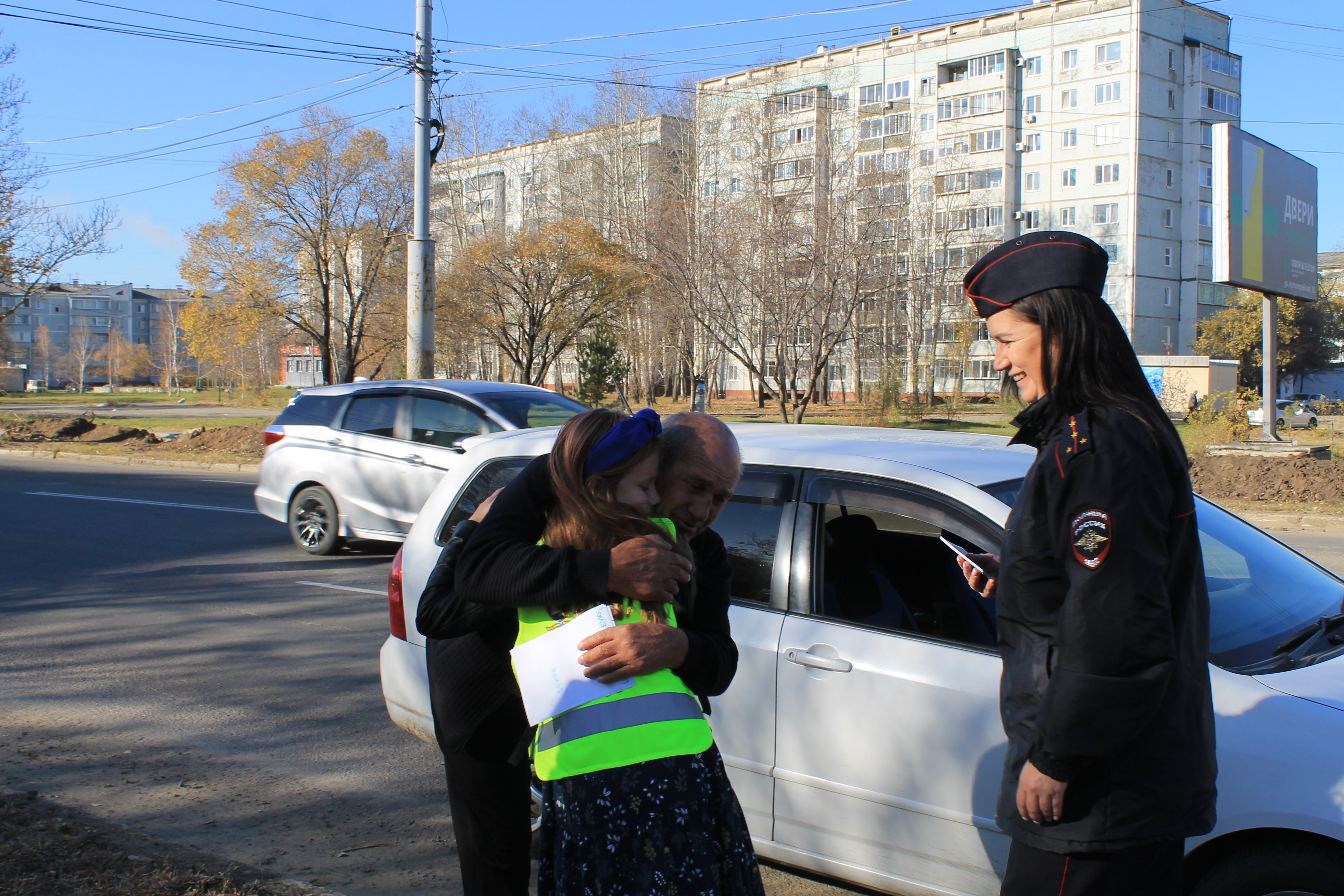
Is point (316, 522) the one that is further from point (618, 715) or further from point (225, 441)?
point (225, 441)

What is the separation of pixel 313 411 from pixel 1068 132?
63.7 m

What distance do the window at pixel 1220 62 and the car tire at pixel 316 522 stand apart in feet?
225

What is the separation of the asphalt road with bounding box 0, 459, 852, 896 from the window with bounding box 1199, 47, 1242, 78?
68.9m

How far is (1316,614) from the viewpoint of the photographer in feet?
10.0

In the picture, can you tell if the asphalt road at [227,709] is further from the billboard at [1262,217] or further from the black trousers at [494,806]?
the billboard at [1262,217]

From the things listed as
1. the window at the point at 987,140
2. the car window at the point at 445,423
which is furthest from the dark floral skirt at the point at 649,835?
the window at the point at 987,140

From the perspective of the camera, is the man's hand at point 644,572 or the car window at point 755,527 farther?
the car window at point 755,527

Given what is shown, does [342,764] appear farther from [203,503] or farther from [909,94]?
[909,94]

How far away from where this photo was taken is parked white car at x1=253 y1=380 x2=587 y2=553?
31.8 ft

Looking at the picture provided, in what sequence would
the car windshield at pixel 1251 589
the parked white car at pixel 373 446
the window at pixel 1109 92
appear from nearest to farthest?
1. the car windshield at pixel 1251 589
2. the parked white car at pixel 373 446
3. the window at pixel 1109 92

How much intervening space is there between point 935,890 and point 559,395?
866 centimetres

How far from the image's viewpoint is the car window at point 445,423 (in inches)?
384

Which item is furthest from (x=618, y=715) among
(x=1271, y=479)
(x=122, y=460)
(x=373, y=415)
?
(x=122, y=460)

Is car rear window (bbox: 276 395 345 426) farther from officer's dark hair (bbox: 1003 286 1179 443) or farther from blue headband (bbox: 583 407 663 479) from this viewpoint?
officer's dark hair (bbox: 1003 286 1179 443)
